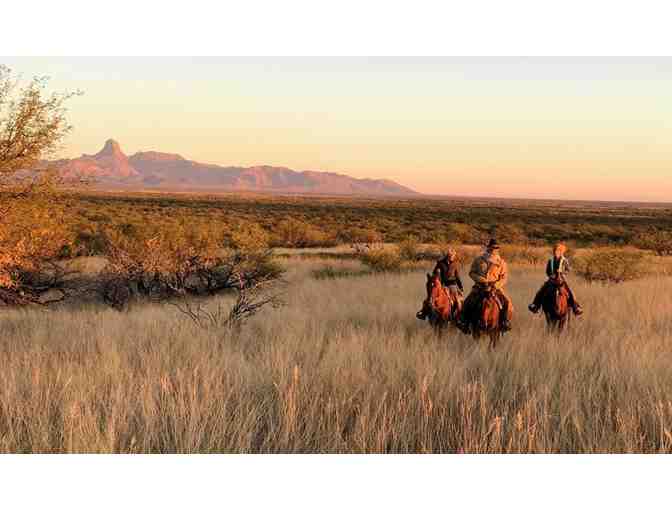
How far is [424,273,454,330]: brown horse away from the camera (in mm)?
8484

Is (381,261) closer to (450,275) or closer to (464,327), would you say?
(450,275)

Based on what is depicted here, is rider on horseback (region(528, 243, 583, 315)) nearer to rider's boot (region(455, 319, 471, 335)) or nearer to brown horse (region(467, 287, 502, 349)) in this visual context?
brown horse (region(467, 287, 502, 349))

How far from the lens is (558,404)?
15.8 ft

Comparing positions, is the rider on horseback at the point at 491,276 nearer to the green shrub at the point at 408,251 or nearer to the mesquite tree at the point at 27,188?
the mesquite tree at the point at 27,188

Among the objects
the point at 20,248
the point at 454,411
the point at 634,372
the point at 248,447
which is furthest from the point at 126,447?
the point at 20,248

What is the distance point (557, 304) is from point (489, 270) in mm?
1835

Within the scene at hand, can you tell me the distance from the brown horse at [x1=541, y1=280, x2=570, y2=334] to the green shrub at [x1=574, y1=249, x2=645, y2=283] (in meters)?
11.0

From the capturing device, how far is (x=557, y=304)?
871 centimetres

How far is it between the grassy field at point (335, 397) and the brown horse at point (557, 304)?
303mm

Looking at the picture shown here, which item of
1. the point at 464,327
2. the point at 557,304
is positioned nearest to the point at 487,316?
the point at 464,327

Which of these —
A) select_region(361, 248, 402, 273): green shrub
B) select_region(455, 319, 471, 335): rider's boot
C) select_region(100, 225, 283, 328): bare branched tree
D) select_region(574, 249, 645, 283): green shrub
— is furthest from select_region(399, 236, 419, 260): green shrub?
select_region(455, 319, 471, 335): rider's boot

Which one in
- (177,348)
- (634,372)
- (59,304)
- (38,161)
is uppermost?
(38,161)

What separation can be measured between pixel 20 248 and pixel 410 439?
10293mm

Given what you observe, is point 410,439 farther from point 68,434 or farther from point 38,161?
point 38,161
